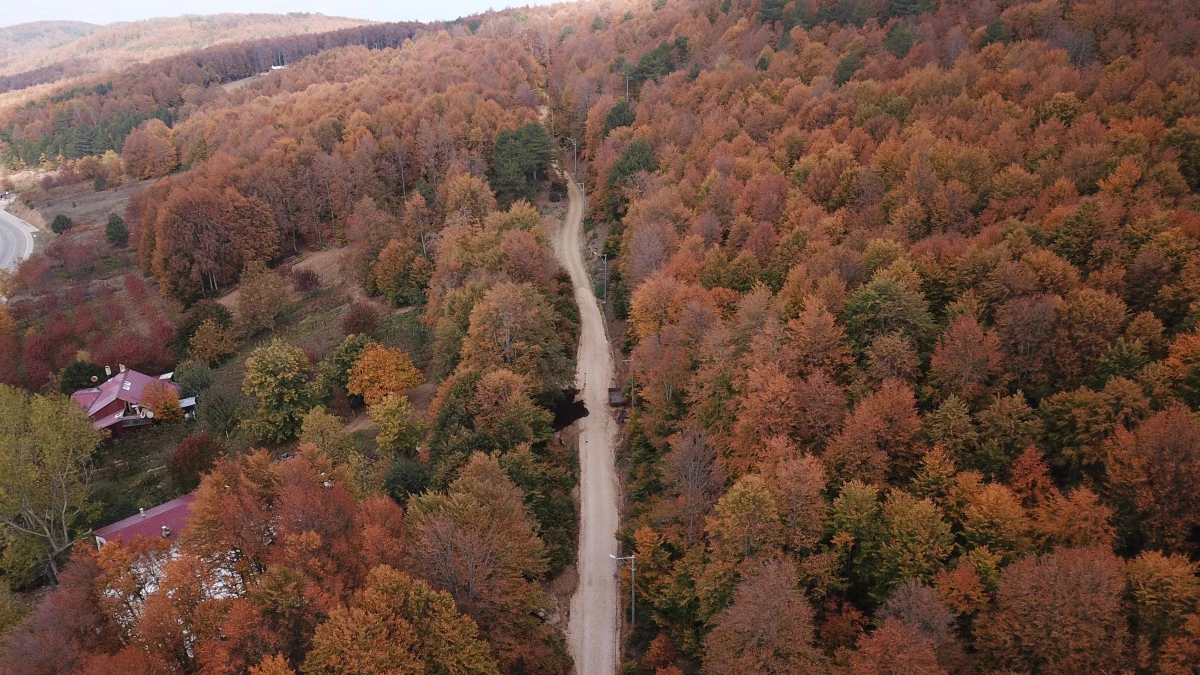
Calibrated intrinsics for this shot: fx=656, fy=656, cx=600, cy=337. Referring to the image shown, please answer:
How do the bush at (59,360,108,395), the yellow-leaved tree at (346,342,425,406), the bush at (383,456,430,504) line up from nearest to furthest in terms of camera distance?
1. the bush at (383,456,430,504)
2. the yellow-leaved tree at (346,342,425,406)
3. the bush at (59,360,108,395)

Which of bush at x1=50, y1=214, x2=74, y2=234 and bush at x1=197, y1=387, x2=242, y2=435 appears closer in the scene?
bush at x1=197, y1=387, x2=242, y2=435

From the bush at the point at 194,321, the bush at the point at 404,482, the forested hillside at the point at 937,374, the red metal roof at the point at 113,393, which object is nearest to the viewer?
the forested hillside at the point at 937,374

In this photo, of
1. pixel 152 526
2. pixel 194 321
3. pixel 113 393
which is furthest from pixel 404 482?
pixel 194 321

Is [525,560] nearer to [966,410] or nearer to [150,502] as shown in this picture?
[966,410]

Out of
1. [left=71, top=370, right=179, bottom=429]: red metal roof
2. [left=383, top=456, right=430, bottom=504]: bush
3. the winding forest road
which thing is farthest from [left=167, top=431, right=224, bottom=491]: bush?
the winding forest road

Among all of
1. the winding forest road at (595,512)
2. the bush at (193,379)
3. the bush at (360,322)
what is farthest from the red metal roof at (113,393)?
the winding forest road at (595,512)

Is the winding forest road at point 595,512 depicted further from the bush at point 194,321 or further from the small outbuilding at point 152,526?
the bush at point 194,321

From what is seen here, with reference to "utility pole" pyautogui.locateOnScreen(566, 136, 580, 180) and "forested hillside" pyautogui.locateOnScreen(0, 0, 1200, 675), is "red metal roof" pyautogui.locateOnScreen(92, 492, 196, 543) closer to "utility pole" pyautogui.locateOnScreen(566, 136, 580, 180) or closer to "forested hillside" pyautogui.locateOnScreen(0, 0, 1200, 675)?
"forested hillside" pyautogui.locateOnScreen(0, 0, 1200, 675)
